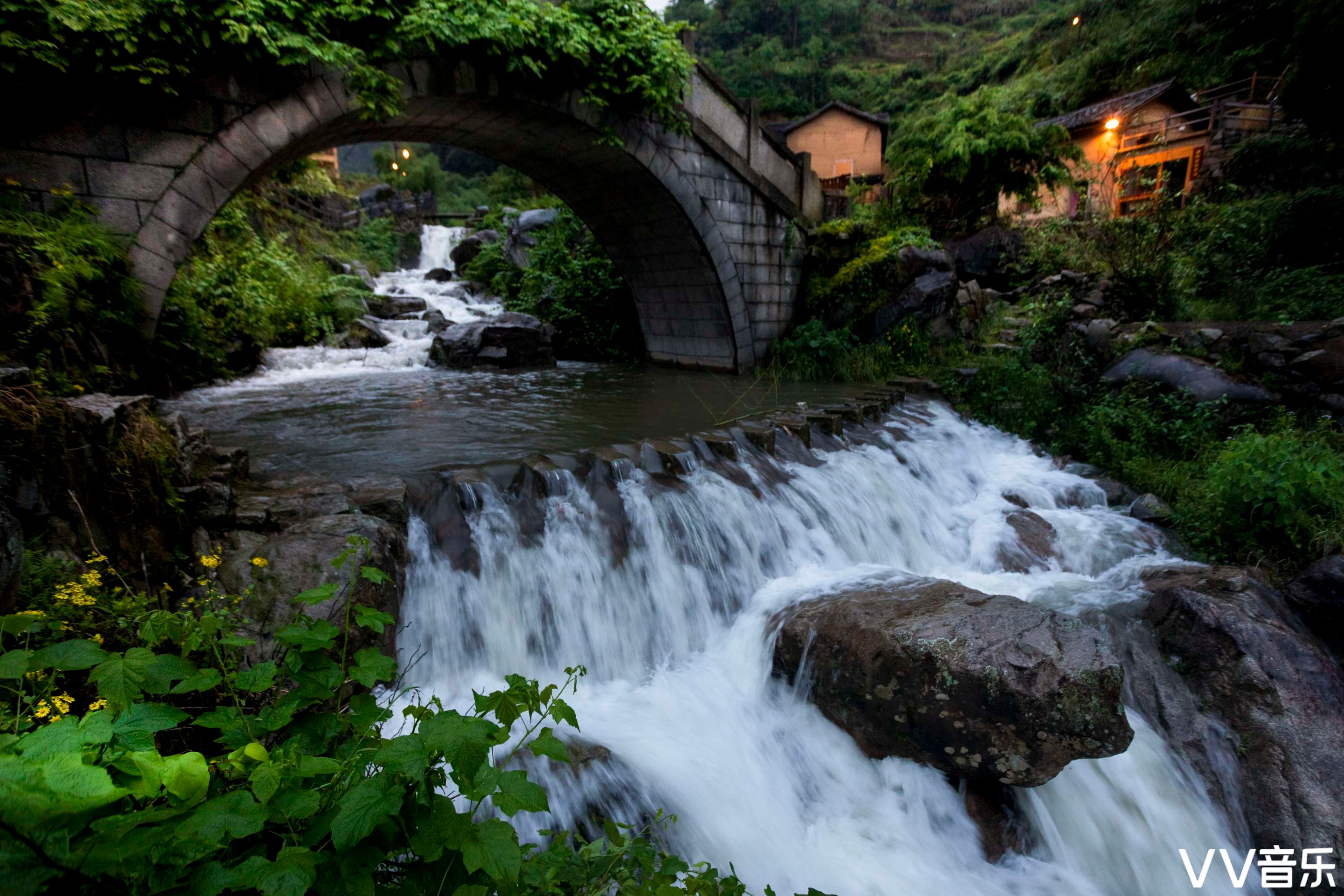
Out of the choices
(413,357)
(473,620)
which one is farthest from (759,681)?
(413,357)

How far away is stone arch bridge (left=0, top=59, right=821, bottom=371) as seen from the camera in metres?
5.57

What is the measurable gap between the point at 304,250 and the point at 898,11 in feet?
151

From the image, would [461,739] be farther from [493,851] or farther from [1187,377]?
[1187,377]

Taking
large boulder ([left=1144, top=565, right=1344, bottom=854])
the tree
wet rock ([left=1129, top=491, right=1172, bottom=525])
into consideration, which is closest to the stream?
wet rock ([left=1129, top=491, right=1172, bottom=525])

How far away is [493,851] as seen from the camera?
4.56 ft

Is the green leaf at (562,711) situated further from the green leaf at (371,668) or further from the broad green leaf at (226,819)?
the broad green leaf at (226,819)

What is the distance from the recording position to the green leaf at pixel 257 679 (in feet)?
5.33

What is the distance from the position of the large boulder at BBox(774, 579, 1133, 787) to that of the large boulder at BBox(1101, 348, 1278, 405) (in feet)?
14.7

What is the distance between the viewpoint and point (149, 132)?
5.64 metres

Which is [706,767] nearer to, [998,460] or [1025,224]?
[998,460]

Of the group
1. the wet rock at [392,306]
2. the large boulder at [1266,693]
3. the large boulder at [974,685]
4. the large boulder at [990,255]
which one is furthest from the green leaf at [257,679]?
the wet rock at [392,306]

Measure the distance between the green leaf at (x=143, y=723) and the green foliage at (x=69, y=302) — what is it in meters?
3.61

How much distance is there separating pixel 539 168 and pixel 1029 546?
27.5 ft

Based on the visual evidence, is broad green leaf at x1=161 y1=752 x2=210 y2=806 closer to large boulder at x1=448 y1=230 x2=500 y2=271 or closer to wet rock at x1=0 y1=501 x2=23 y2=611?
wet rock at x1=0 y1=501 x2=23 y2=611
